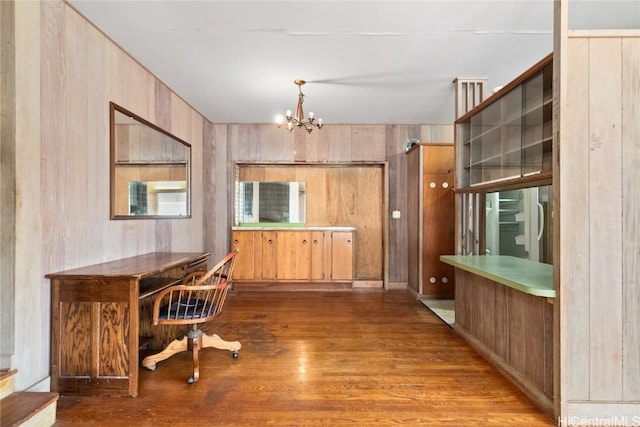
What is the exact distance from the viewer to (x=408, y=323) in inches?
121

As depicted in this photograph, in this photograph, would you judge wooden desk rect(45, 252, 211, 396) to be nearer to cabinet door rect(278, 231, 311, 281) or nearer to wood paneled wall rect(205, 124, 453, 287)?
cabinet door rect(278, 231, 311, 281)

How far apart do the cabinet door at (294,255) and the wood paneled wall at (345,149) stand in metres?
1.17

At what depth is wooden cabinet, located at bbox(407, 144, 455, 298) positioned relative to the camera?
403 centimetres

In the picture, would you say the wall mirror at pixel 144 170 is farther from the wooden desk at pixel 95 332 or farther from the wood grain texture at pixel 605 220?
the wood grain texture at pixel 605 220

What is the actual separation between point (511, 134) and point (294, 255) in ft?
10.3

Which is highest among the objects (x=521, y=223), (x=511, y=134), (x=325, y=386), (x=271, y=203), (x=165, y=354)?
(x=511, y=134)

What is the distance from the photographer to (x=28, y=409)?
4.90 ft

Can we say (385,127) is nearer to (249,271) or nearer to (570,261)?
(249,271)

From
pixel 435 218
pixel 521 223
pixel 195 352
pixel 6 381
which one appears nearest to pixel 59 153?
pixel 6 381

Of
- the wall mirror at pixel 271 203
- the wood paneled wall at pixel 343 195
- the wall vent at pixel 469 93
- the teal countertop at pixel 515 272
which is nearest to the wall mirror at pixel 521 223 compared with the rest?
the teal countertop at pixel 515 272

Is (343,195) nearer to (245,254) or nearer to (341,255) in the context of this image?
(341,255)

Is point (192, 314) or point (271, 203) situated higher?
point (271, 203)

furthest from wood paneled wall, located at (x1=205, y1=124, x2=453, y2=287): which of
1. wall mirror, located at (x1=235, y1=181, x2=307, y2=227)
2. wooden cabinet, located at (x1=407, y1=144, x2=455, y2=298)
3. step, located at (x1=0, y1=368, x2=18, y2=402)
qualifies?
step, located at (x1=0, y1=368, x2=18, y2=402)

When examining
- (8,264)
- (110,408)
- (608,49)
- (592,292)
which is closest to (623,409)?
(592,292)
